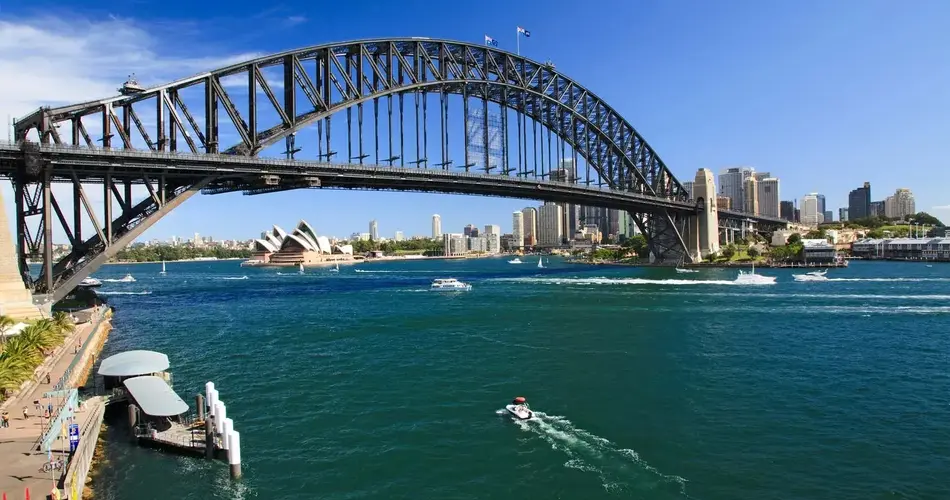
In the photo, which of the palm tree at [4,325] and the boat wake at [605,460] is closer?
the boat wake at [605,460]

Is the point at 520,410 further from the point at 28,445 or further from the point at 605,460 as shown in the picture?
the point at 28,445

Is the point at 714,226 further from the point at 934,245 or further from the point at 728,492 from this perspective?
the point at 728,492

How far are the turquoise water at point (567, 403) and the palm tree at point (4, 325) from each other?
5.42m

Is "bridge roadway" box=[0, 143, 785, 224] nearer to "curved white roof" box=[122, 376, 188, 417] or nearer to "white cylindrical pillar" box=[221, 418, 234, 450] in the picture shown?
"curved white roof" box=[122, 376, 188, 417]

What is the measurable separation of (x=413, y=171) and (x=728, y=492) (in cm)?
5236

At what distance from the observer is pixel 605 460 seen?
17.3 meters

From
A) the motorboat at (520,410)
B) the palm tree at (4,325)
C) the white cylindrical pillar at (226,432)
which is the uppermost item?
the palm tree at (4,325)

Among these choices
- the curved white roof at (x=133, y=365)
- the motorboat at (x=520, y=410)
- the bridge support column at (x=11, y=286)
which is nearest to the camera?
the motorboat at (x=520, y=410)

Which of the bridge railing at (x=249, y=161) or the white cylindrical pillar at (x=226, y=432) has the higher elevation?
the bridge railing at (x=249, y=161)

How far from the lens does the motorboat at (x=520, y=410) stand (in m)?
20.8

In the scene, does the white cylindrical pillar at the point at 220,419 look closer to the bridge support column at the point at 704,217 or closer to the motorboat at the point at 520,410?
the motorboat at the point at 520,410

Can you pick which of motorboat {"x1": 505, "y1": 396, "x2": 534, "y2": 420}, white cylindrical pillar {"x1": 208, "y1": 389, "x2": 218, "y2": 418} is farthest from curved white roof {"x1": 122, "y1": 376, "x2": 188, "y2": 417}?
motorboat {"x1": 505, "y1": 396, "x2": 534, "y2": 420}

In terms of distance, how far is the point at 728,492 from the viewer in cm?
1527

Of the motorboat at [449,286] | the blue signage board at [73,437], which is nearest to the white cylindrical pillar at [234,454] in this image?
the blue signage board at [73,437]
